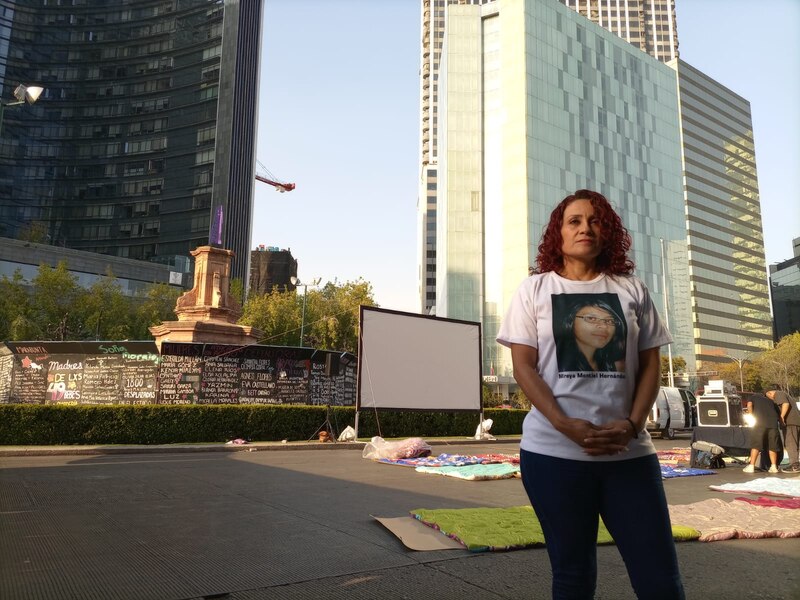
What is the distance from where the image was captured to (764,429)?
12000 mm

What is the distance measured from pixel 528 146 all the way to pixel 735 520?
72740mm

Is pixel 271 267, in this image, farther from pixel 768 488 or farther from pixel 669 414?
pixel 768 488

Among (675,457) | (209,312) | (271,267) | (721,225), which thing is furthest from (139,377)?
(721,225)

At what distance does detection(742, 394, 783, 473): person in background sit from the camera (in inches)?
464

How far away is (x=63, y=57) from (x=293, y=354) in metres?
102

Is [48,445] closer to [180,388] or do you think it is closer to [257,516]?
[180,388]

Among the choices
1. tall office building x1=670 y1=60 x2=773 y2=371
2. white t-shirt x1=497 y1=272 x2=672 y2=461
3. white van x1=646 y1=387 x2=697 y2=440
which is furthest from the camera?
tall office building x1=670 y1=60 x2=773 y2=371

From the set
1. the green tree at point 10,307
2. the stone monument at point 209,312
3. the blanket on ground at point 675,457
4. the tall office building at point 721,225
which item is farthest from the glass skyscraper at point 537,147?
the blanket on ground at point 675,457

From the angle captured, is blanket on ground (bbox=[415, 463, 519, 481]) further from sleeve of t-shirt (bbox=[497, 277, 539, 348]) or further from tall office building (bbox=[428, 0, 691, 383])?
tall office building (bbox=[428, 0, 691, 383])

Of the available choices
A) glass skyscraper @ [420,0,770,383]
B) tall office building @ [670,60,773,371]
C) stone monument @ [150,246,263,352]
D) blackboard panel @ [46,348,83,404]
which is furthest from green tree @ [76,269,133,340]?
tall office building @ [670,60,773,371]

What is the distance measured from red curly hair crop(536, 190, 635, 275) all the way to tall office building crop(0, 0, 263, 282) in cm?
9691

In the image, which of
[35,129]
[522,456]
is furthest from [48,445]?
[35,129]

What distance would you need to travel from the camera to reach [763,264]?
138 metres

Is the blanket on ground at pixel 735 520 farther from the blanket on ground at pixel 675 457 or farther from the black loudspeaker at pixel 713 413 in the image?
the black loudspeaker at pixel 713 413
